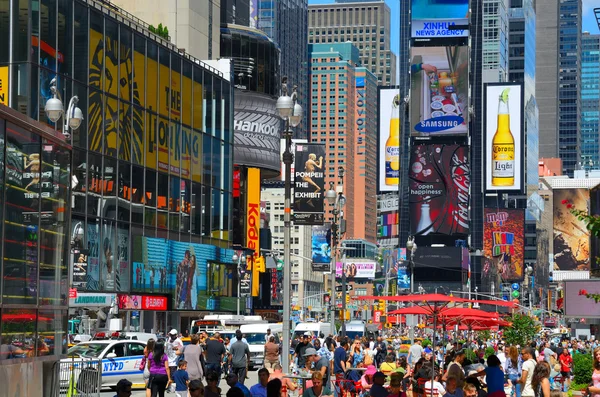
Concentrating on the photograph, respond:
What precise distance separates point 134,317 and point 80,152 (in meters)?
14.0

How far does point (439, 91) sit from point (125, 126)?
117 m

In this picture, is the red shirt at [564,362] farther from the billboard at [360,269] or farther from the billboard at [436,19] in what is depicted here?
the billboard at [436,19]

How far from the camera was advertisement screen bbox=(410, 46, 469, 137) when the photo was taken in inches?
7170

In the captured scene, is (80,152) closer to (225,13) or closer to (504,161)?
(225,13)

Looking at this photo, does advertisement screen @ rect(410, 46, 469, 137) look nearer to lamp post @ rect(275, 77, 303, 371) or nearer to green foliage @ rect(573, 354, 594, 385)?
green foliage @ rect(573, 354, 594, 385)

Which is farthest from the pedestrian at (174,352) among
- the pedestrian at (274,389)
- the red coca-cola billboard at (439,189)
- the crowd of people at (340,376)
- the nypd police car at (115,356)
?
the red coca-cola billboard at (439,189)

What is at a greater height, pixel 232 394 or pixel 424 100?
pixel 424 100

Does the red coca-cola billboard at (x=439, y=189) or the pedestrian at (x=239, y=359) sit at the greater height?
the red coca-cola billboard at (x=439, y=189)

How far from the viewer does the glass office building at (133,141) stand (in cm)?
6016

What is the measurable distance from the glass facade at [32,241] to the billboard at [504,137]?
176 meters

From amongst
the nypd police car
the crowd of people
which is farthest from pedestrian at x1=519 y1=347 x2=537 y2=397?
the nypd police car

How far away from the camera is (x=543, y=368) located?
798 inches

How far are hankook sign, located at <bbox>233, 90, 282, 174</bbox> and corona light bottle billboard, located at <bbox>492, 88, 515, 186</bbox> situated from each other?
78359 millimetres

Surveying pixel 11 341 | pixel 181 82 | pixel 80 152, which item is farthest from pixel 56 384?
pixel 181 82
